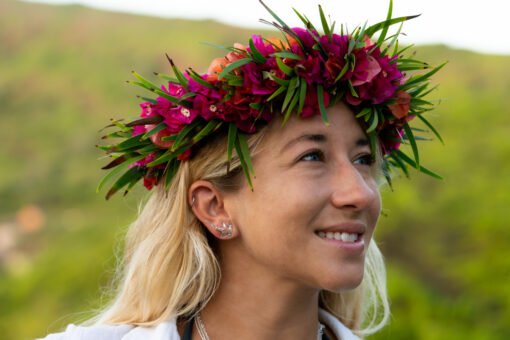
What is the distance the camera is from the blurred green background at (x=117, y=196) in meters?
11.0

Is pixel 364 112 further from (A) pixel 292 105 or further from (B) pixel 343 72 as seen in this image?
(A) pixel 292 105

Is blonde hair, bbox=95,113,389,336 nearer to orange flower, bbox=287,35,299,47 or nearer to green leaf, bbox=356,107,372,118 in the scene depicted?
green leaf, bbox=356,107,372,118

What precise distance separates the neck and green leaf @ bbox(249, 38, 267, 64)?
0.88 metres

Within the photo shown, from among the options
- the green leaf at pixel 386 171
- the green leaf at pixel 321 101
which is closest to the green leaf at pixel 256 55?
the green leaf at pixel 321 101

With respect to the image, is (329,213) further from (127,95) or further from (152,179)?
(127,95)

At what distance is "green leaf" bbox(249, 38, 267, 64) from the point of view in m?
2.54

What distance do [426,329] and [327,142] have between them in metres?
7.22

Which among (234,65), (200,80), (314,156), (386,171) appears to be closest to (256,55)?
(234,65)

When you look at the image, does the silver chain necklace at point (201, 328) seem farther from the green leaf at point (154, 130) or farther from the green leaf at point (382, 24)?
the green leaf at point (382, 24)

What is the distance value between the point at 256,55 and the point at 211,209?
71 cm

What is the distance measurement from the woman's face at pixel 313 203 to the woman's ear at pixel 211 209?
0.10 metres

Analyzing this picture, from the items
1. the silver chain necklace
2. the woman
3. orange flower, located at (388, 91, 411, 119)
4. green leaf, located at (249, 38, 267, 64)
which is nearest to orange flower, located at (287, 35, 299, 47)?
the woman

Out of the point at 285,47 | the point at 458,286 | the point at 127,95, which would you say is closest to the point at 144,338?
the point at 285,47

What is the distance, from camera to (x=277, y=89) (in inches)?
100
